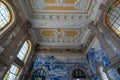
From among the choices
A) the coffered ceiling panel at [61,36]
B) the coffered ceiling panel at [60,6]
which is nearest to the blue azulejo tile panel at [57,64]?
the coffered ceiling panel at [61,36]

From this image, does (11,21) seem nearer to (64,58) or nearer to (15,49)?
(15,49)

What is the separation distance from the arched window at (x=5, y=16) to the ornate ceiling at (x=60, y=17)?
3.28 feet

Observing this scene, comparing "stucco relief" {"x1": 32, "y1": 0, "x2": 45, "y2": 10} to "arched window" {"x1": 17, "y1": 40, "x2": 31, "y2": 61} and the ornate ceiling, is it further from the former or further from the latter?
"arched window" {"x1": 17, "y1": 40, "x2": 31, "y2": 61}

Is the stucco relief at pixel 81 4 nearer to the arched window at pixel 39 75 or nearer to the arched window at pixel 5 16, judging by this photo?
the arched window at pixel 5 16

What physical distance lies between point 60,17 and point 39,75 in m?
6.78

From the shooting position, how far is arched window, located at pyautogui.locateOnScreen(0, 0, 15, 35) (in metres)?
6.62

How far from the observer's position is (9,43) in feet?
22.5

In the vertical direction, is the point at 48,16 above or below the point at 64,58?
above

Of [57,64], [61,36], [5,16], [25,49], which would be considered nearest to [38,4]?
[5,16]

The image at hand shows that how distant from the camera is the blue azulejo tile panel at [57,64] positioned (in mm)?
11094

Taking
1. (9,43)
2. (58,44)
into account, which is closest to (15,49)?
(9,43)

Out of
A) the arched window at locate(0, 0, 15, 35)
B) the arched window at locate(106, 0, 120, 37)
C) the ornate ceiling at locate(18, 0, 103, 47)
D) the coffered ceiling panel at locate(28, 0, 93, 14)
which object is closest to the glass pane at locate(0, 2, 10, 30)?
the arched window at locate(0, 0, 15, 35)

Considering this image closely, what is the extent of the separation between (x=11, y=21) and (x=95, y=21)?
23.0 ft

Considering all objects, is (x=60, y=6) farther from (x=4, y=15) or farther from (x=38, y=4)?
(x=4, y=15)
